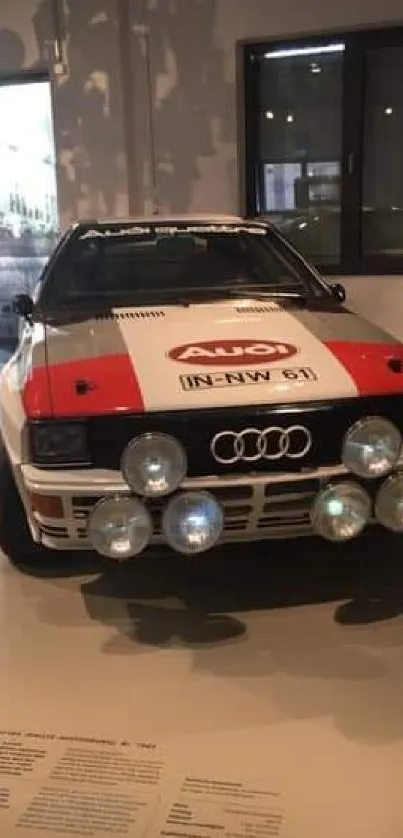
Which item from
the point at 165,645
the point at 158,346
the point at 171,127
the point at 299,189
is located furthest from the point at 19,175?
the point at 165,645

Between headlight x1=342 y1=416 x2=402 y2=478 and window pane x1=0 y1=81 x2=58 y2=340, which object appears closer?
headlight x1=342 y1=416 x2=402 y2=478

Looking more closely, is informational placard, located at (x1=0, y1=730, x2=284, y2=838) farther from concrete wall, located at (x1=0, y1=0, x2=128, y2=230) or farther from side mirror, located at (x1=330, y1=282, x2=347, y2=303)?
concrete wall, located at (x1=0, y1=0, x2=128, y2=230)

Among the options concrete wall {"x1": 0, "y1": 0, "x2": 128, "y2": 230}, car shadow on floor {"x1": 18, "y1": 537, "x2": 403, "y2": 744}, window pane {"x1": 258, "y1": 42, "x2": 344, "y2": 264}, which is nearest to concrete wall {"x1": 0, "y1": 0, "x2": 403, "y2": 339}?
concrete wall {"x1": 0, "y1": 0, "x2": 128, "y2": 230}

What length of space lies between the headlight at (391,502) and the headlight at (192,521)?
483mm

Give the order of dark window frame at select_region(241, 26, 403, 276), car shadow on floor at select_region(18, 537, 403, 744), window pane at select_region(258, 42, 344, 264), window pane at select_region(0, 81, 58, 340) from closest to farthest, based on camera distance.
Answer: car shadow on floor at select_region(18, 537, 403, 744) → dark window frame at select_region(241, 26, 403, 276) → window pane at select_region(258, 42, 344, 264) → window pane at select_region(0, 81, 58, 340)

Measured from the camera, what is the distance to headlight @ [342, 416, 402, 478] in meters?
2.50

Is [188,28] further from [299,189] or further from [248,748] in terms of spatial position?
[248,748]

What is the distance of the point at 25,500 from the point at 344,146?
4312 mm

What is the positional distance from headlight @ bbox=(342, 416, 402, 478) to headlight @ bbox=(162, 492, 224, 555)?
423 millimetres


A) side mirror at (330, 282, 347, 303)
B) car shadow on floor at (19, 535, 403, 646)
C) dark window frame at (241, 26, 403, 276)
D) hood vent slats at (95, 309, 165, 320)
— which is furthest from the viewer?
dark window frame at (241, 26, 403, 276)

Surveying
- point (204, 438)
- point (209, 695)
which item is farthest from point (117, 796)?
point (204, 438)

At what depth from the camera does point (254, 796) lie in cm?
194

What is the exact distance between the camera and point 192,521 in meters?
2.44

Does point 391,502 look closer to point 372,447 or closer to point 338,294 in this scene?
point 372,447
